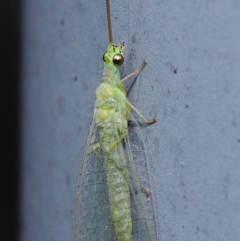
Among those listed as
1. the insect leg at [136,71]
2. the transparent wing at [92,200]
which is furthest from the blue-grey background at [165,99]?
the transparent wing at [92,200]

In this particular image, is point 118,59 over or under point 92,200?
over

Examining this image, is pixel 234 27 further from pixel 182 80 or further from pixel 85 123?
pixel 85 123

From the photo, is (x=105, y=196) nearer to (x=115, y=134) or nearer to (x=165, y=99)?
(x=115, y=134)

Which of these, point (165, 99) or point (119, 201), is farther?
point (119, 201)

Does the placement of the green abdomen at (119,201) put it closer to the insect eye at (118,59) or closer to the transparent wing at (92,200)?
the transparent wing at (92,200)

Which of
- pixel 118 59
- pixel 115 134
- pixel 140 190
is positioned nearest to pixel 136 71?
pixel 118 59

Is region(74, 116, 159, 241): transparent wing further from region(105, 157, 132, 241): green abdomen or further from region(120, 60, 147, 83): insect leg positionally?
region(120, 60, 147, 83): insect leg

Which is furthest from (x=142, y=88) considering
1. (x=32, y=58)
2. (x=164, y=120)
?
(x=32, y=58)
